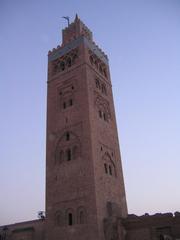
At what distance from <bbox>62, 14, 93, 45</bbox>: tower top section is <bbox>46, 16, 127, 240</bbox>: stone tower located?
133mm

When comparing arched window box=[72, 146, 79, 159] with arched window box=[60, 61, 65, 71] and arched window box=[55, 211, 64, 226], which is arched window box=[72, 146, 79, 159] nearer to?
arched window box=[55, 211, 64, 226]

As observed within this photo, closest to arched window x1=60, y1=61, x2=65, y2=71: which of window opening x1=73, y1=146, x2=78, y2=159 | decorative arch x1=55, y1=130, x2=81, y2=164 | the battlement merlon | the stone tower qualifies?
the stone tower

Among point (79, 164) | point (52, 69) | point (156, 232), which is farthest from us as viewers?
point (52, 69)

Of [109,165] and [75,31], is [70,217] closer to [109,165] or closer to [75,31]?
[109,165]

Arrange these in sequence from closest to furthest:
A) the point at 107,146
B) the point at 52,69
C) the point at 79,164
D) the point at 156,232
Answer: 1. the point at 156,232
2. the point at 79,164
3. the point at 107,146
4. the point at 52,69

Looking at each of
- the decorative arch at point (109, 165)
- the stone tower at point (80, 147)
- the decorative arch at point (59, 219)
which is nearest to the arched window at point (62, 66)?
the stone tower at point (80, 147)

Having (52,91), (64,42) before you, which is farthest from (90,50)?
(52,91)

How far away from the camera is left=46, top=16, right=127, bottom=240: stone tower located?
16.6m

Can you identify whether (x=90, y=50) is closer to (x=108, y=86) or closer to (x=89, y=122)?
(x=108, y=86)

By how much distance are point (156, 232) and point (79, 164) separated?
6.09 metres

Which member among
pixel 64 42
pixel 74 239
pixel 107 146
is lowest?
pixel 74 239

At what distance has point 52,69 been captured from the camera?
80.7 ft

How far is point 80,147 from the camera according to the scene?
18.6 metres

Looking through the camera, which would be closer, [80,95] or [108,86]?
[80,95]
